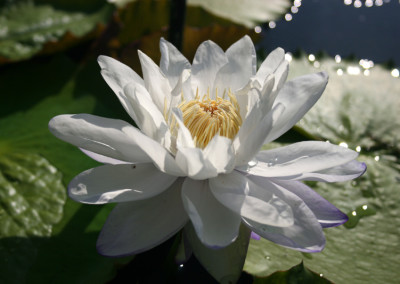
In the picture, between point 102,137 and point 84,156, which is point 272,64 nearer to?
point 102,137

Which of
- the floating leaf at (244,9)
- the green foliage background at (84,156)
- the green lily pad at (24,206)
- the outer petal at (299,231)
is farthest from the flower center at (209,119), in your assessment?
the floating leaf at (244,9)

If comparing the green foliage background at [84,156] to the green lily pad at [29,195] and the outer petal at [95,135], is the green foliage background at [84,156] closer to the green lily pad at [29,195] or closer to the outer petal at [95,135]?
the green lily pad at [29,195]

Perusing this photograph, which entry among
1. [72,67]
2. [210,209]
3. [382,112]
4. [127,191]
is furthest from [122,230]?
[382,112]

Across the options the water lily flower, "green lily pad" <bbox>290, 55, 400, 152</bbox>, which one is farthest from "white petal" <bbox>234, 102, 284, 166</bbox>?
"green lily pad" <bbox>290, 55, 400, 152</bbox>

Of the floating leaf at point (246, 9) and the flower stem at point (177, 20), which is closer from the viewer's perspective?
the flower stem at point (177, 20)

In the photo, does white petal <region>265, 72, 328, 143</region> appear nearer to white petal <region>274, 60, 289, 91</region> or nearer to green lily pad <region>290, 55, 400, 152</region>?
white petal <region>274, 60, 289, 91</region>

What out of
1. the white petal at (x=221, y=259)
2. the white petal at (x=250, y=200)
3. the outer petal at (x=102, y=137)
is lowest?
the white petal at (x=221, y=259)
